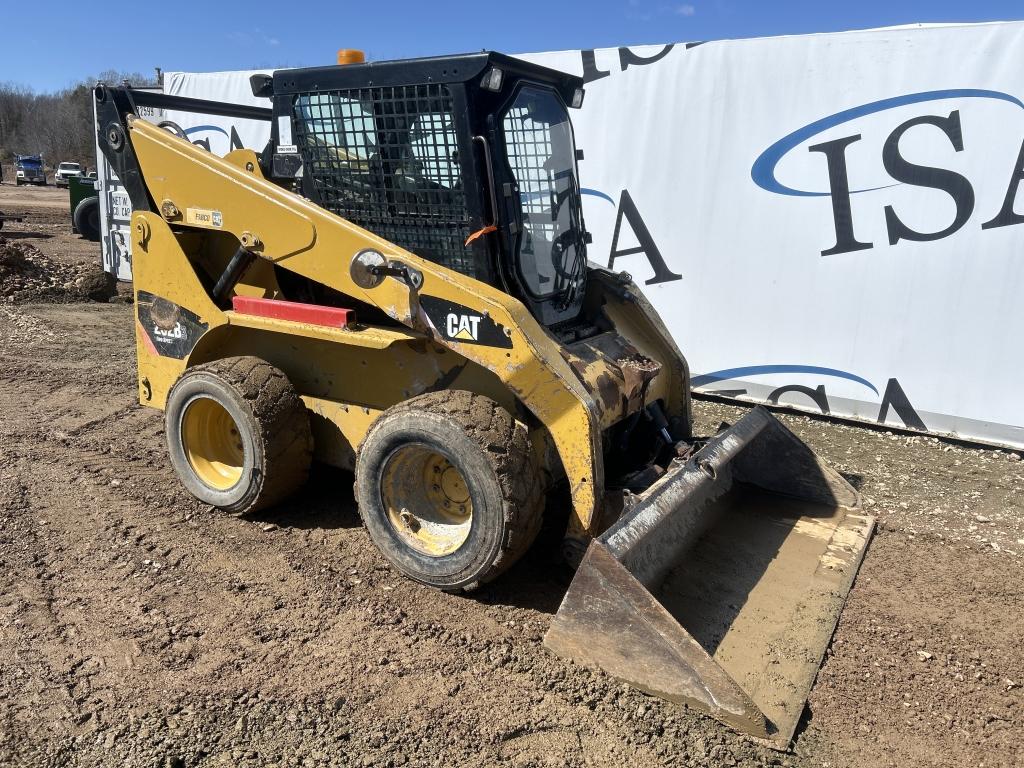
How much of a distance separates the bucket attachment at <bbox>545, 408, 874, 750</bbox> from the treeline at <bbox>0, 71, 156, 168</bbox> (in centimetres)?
5393

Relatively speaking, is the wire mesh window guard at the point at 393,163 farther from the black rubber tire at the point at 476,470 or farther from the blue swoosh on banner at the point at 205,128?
the blue swoosh on banner at the point at 205,128

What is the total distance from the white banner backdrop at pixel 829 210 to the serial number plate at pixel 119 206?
6.45 meters

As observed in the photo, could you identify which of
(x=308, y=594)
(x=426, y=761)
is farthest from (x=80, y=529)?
(x=426, y=761)

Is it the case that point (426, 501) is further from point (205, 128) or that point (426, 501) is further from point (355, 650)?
point (205, 128)

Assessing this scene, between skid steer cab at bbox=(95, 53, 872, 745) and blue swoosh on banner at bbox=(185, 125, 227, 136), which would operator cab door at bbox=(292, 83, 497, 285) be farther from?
blue swoosh on banner at bbox=(185, 125, 227, 136)

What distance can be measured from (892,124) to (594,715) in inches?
198

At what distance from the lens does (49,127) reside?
59688 mm

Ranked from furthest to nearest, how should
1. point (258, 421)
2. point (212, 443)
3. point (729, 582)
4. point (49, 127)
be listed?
point (49, 127) → point (212, 443) → point (258, 421) → point (729, 582)

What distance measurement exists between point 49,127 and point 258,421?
67.6m

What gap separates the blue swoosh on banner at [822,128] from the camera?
18.5 ft

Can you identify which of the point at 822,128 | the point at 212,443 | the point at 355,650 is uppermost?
the point at 822,128

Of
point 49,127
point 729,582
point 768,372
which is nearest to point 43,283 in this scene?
point 768,372

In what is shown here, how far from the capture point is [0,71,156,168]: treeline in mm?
53581

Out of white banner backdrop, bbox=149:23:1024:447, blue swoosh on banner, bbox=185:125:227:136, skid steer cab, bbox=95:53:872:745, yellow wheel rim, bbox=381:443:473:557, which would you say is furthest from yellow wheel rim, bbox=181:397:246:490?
blue swoosh on banner, bbox=185:125:227:136
